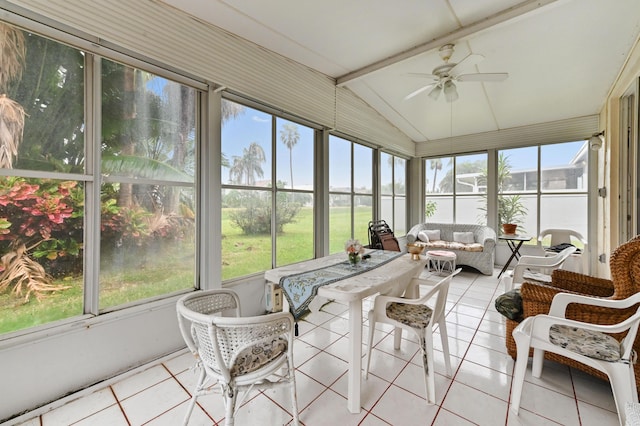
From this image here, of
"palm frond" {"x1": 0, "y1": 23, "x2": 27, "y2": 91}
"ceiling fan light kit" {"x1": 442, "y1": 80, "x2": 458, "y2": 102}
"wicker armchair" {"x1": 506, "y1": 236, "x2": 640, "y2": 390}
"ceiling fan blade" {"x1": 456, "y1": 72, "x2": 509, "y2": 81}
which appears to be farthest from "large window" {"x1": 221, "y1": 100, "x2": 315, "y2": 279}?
"wicker armchair" {"x1": 506, "y1": 236, "x2": 640, "y2": 390}

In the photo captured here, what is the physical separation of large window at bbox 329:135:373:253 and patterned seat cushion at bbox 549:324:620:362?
2.96 m

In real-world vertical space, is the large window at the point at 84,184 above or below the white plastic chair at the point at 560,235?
above

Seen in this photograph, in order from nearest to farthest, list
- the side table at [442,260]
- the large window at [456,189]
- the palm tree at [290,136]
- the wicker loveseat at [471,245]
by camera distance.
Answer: the palm tree at [290,136]
the side table at [442,260]
the wicker loveseat at [471,245]
the large window at [456,189]

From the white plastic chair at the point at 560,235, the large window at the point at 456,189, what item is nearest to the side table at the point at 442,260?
the large window at the point at 456,189

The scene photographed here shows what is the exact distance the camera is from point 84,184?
2.00 meters

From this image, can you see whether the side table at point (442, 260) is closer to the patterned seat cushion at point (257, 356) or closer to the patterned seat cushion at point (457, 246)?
the patterned seat cushion at point (457, 246)

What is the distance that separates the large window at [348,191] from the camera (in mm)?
4445

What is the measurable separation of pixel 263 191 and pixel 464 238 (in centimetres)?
436

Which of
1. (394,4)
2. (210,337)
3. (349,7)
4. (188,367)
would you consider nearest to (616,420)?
(210,337)

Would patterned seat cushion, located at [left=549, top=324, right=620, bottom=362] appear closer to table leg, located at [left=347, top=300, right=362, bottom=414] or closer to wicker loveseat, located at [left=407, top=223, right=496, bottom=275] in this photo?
table leg, located at [left=347, top=300, right=362, bottom=414]

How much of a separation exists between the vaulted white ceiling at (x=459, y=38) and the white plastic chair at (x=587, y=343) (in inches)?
96.0

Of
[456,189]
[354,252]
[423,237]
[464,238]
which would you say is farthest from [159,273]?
[456,189]

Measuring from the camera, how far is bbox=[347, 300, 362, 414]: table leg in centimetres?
169

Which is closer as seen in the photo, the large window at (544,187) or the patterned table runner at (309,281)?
the patterned table runner at (309,281)
